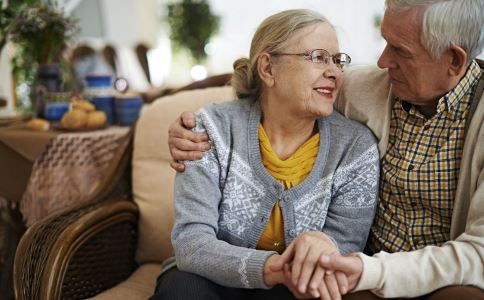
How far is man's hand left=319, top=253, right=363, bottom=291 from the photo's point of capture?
101 centimetres

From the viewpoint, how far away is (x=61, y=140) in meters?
1.90

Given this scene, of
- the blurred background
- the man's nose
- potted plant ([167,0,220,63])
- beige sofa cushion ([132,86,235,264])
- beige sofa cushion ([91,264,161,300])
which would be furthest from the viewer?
potted plant ([167,0,220,63])

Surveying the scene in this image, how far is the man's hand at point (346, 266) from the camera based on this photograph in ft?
3.33

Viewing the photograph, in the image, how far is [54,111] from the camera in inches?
86.0

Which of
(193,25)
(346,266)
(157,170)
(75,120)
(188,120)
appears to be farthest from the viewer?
(193,25)

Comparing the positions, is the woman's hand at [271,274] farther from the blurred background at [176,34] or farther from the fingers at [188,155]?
the blurred background at [176,34]

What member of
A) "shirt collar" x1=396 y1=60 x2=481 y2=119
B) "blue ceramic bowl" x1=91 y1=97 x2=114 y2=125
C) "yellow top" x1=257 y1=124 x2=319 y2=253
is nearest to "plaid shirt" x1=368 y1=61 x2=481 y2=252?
"shirt collar" x1=396 y1=60 x2=481 y2=119

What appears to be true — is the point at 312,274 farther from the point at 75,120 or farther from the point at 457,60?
the point at 75,120

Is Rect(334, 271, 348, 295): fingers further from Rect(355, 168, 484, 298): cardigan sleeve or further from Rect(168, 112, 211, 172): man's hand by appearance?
Rect(168, 112, 211, 172): man's hand

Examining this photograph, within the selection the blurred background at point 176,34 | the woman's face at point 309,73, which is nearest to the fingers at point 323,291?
the woman's face at point 309,73

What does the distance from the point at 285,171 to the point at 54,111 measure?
51.0 inches

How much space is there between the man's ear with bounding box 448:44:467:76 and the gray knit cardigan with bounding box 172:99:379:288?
262mm

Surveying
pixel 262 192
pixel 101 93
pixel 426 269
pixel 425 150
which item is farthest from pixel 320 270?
pixel 101 93

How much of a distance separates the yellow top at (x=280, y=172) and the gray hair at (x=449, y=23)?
0.40 metres
